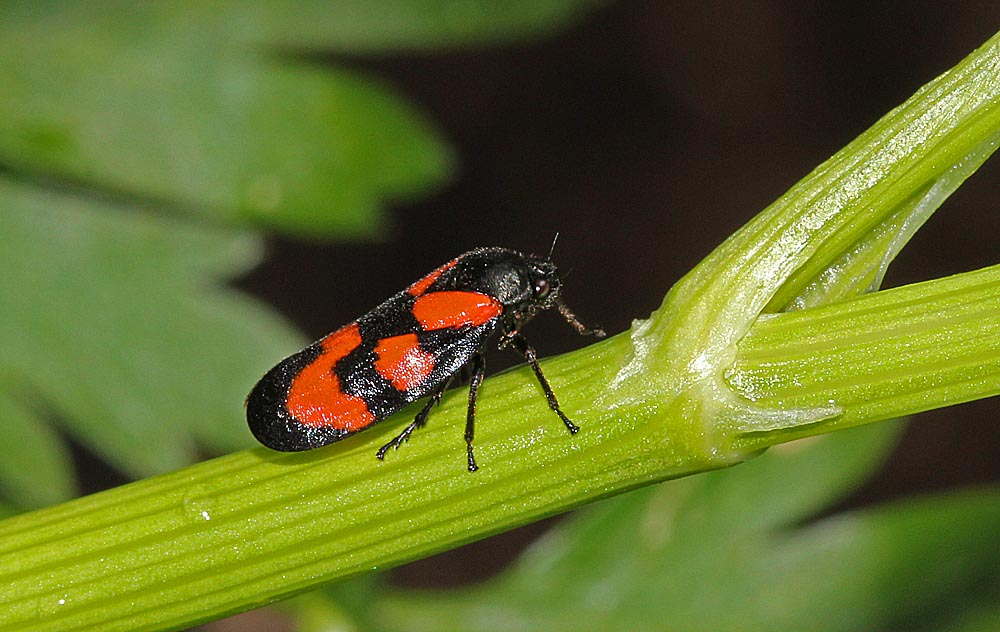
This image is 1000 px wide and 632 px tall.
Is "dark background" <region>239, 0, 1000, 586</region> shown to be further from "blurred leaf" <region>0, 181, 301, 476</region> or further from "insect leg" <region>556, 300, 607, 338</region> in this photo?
"insect leg" <region>556, 300, 607, 338</region>

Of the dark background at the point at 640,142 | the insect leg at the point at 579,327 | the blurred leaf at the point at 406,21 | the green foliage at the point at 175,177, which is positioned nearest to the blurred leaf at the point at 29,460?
the green foliage at the point at 175,177

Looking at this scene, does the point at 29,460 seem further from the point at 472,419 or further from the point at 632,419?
the point at 632,419

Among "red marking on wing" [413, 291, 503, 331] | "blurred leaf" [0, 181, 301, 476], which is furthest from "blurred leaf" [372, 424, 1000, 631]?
"red marking on wing" [413, 291, 503, 331]

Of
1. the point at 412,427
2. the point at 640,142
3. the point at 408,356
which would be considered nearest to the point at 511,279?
the point at 408,356

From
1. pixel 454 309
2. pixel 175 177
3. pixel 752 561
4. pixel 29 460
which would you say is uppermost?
pixel 175 177

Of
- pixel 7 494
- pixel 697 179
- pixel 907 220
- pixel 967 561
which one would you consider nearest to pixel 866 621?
pixel 967 561
